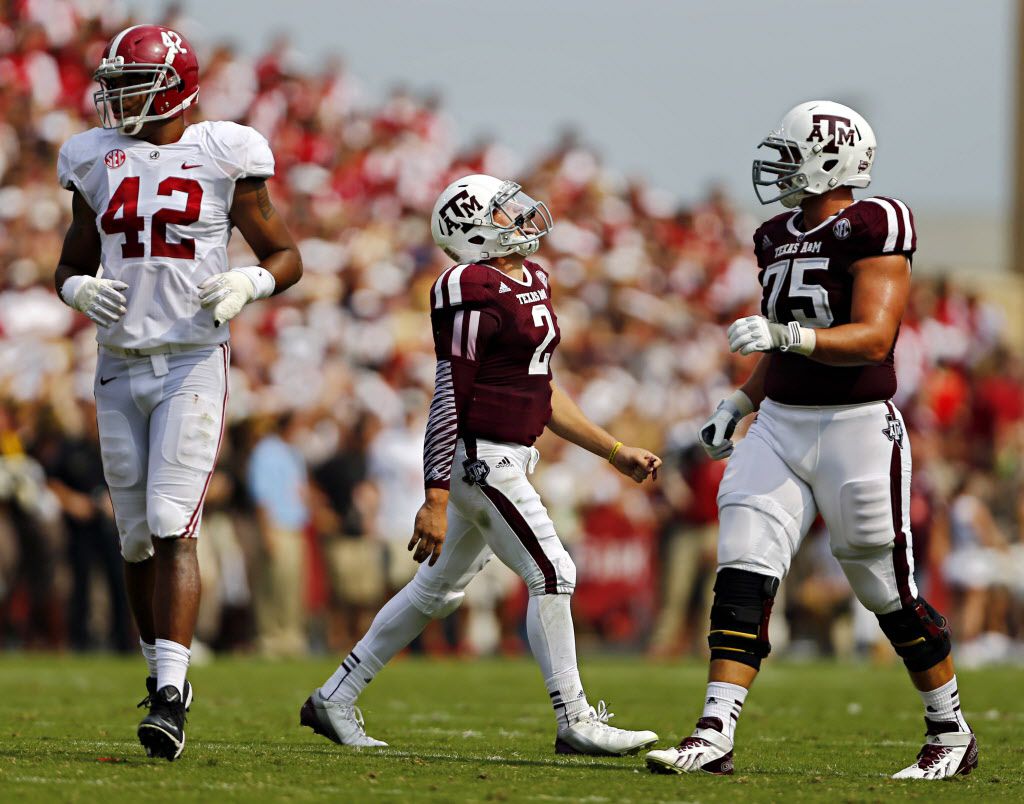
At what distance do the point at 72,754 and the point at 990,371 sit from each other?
45.3 feet

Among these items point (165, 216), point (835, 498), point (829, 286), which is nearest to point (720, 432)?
point (835, 498)

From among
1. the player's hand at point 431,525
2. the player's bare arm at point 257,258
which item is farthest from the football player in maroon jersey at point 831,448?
the player's bare arm at point 257,258

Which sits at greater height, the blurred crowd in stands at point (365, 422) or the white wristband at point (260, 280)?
the white wristband at point (260, 280)

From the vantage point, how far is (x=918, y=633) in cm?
558

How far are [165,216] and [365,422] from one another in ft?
26.5

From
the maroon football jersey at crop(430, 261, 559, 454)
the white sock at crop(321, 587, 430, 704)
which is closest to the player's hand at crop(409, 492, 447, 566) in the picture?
the maroon football jersey at crop(430, 261, 559, 454)

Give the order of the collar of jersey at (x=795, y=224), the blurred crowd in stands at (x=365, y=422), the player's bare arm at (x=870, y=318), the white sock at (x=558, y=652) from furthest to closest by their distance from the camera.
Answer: the blurred crowd in stands at (x=365, y=422) → the white sock at (x=558, y=652) → the collar of jersey at (x=795, y=224) → the player's bare arm at (x=870, y=318)

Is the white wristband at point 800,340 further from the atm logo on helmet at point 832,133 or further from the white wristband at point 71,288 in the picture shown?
the white wristband at point 71,288

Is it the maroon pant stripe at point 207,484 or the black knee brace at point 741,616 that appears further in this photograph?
the maroon pant stripe at point 207,484

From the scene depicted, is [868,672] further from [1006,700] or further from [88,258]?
[88,258]

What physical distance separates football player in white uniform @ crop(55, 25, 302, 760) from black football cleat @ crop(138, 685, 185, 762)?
0.16m

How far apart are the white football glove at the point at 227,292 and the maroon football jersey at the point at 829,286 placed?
1.63 meters

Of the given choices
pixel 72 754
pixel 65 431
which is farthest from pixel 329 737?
pixel 65 431

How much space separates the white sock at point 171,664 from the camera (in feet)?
18.0
